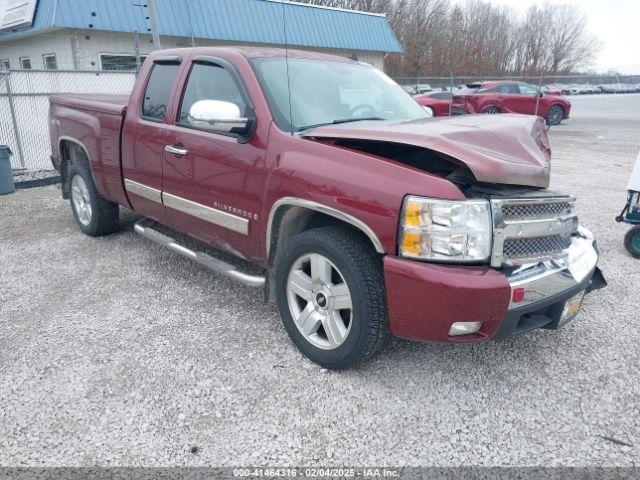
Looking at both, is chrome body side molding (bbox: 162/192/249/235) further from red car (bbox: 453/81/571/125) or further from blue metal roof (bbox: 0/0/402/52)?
red car (bbox: 453/81/571/125)

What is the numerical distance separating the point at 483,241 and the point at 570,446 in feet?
3.52

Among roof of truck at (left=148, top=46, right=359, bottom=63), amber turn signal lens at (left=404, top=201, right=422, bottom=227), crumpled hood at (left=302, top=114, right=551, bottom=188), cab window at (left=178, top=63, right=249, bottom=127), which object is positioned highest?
roof of truck at (left=148, top=46, right=359, bottom=63)

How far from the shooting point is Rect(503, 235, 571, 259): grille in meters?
2.61

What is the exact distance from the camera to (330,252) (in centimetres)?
279

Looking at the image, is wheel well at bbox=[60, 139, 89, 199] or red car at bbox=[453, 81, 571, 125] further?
red car at bbox=[453, 81, 571, 125]

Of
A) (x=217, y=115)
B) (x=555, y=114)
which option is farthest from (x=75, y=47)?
(x=555, y=114)

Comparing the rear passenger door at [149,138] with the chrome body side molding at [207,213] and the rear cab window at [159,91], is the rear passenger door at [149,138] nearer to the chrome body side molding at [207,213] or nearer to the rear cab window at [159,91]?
the rear cab window at [159,91]

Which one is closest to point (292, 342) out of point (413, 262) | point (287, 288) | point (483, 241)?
point (287, 288)

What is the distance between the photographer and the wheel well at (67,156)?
5.57 m

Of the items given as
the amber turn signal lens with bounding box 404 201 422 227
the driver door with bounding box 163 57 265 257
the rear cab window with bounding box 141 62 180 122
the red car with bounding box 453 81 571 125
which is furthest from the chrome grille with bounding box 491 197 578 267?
the red car with bounding box 453 81 571 125

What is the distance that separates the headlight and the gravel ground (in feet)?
2.90

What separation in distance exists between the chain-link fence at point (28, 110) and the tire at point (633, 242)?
9809 millimetres

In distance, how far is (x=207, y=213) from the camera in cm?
371

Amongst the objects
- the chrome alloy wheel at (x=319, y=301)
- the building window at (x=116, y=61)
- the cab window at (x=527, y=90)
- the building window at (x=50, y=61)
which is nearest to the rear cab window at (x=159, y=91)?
the chrome alloy wheel at (x=319, y=301)
